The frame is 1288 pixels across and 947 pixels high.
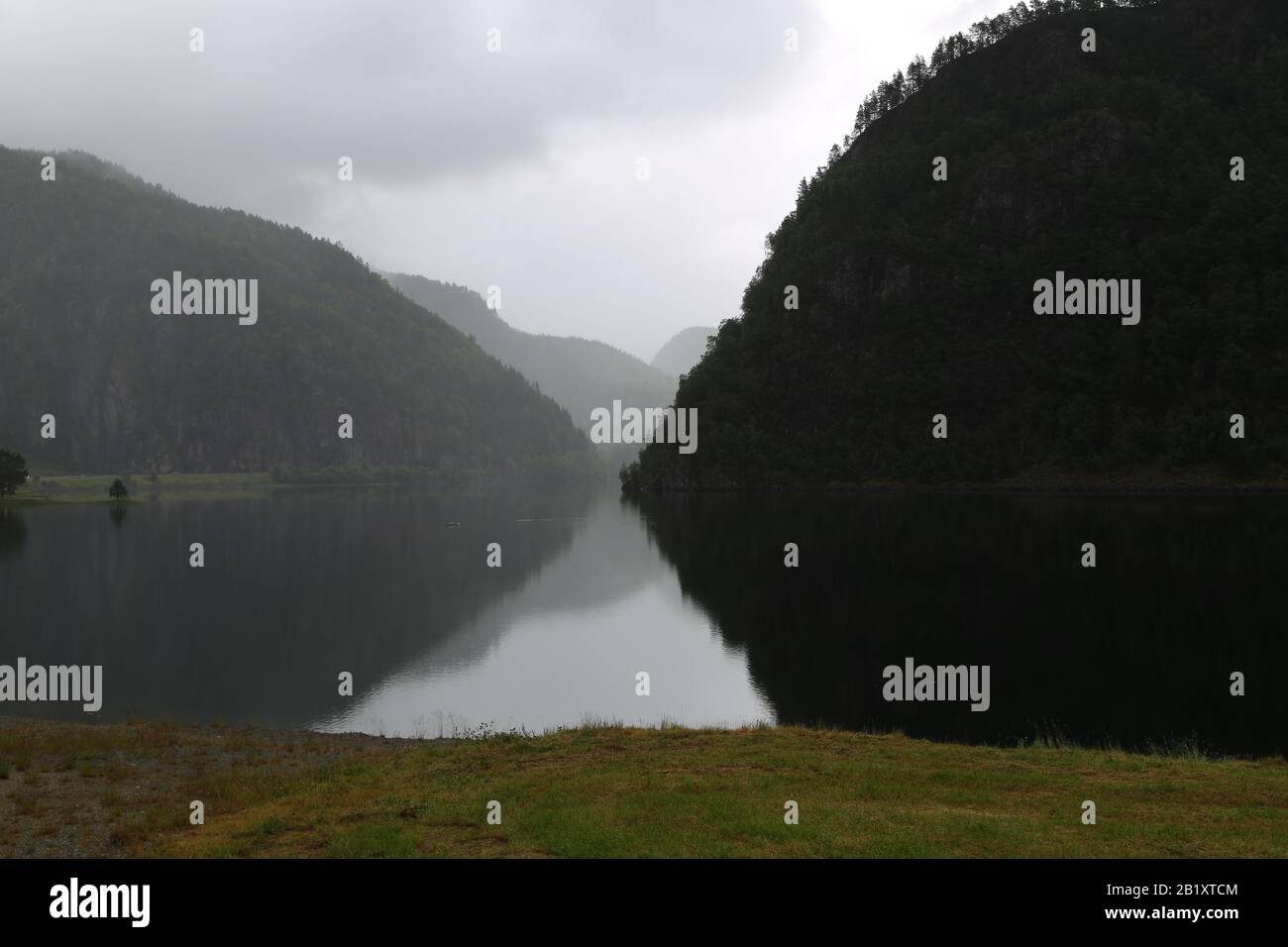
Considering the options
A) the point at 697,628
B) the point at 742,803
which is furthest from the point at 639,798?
the point at 697,628

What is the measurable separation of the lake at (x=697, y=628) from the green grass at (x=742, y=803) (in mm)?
9062

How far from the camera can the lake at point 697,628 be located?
111 feet

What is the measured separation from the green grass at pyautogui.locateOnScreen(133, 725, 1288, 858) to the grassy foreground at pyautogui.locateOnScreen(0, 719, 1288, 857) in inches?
2.5

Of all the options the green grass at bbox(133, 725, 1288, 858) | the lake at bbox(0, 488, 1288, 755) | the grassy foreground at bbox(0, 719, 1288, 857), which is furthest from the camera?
the lake at bbox(0, 488, 1288, 755)

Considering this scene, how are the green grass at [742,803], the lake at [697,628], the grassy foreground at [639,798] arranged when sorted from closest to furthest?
the green grass at [742,803] → the grassy foreground at [639,798] → the lake at [697,628]

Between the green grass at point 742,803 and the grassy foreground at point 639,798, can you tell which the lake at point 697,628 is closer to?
the grassy foreground at point 639,798

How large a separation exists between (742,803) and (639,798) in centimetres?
206

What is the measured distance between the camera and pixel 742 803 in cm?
1617

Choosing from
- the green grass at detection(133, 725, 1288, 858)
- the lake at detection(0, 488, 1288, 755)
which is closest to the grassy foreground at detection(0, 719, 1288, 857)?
the green grass at detection(133, 725, 1288, 858)

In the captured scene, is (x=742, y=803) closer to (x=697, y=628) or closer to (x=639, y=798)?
(x=639, y=798)

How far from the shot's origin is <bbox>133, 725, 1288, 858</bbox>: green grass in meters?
13.9

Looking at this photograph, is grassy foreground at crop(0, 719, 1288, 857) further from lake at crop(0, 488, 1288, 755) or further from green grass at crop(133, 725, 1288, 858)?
lake at crop(0, 488, 1288, 755)

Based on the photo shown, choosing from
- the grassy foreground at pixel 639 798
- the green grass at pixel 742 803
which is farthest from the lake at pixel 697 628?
the green grass at pixel 742 803
